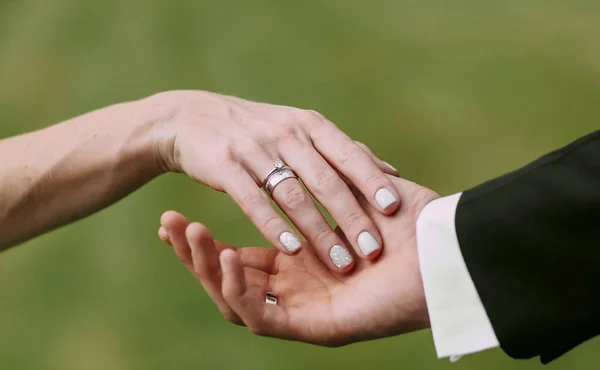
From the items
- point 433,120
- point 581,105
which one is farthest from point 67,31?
point 581,105

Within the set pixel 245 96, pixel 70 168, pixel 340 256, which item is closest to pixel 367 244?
pixel 340 256

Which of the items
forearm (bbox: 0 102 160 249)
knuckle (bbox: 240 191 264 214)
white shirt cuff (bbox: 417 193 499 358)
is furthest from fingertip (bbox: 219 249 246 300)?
forearm (bbox: 0 102 160 249)

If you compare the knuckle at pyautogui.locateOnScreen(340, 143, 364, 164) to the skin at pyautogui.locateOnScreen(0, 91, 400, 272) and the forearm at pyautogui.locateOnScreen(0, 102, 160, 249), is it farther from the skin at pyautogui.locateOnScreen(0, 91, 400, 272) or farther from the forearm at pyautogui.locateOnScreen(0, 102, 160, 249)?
the forearm at pyautogui.locateOnScreen(0, 102, 160, 249)

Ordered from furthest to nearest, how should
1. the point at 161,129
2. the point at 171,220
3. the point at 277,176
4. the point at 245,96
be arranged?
the point at 245,96, the point at 161,129, the point at 277,176, the point at 171,220

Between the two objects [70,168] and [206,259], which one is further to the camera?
[70,168]

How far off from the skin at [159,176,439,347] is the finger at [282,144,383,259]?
3 cm

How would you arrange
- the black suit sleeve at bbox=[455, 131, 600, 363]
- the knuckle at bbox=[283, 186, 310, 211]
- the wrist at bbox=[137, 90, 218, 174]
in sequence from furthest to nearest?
the wrist at bbox=[137, 90, 218, 174] → the knuckle at bbox=[283, 186, 310, 211] → the black suit sleeve at bbox=[455, 131, 600, 363]

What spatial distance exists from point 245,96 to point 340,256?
46.6 inches

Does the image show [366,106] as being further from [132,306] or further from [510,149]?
[132,306]

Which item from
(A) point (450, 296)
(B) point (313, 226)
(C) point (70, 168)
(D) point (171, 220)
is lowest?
(A) point (450, 296)

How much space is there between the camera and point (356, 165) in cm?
86

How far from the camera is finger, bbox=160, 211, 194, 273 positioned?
0.76 meters

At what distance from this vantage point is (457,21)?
198 centimetres

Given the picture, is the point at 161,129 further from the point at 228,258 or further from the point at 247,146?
the point at 228,258
